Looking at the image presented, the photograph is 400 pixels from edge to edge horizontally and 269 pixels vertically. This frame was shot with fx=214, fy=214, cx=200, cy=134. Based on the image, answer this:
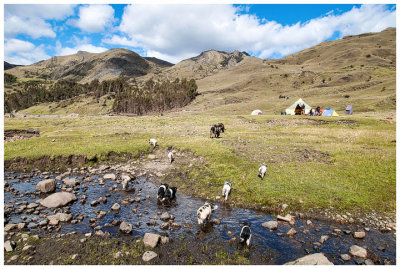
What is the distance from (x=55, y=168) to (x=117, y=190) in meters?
9.66

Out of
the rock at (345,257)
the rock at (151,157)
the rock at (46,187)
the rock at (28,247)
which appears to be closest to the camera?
the rock at (345,257)

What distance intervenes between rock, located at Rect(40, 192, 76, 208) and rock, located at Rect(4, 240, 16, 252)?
381 centimetres

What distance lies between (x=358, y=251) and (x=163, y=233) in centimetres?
886

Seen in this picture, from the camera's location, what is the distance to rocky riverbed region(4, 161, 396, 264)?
9109 mm

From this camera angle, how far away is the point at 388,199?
13609mm

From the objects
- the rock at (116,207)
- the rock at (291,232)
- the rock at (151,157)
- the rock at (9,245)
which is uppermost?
the rock at (151,157)

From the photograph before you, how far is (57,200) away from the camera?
1364cm

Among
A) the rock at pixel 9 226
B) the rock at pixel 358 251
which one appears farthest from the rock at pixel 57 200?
the rock at pixel 358 251

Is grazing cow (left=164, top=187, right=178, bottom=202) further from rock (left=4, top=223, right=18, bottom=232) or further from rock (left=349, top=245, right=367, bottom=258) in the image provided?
rock (left=349, top=245, right=367, bottom=258)

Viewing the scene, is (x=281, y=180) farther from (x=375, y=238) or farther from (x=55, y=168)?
(x=55, y=168)

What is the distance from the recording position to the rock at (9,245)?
9.20m

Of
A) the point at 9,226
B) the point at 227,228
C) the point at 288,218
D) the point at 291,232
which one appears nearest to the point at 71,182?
the point at 9,226

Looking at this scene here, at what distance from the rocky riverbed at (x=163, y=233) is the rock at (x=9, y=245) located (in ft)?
0.12

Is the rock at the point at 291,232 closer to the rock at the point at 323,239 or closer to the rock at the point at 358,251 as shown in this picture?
the rock at the point at 323,239
